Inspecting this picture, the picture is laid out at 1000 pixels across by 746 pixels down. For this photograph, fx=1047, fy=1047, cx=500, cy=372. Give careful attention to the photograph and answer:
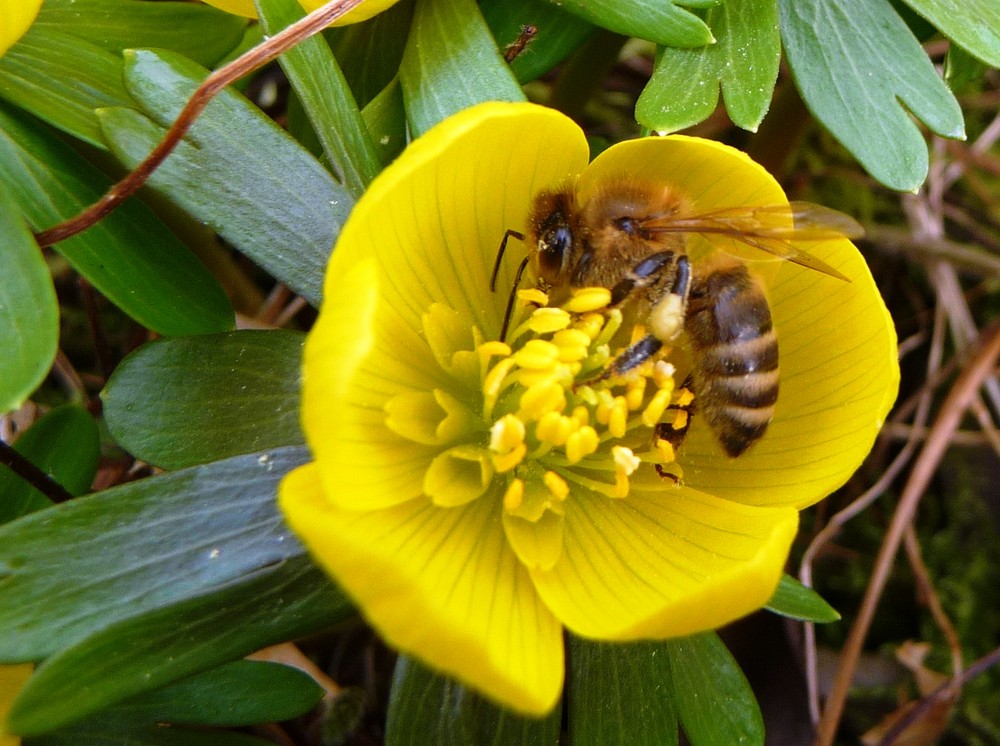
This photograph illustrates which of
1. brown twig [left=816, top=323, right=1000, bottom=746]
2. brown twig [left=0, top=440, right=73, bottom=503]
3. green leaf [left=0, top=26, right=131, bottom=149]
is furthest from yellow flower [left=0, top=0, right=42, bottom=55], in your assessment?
brown twig [left=816, top=323, right=1000, bottom=746]

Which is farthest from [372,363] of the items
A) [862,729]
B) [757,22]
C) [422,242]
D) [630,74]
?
[630,74]

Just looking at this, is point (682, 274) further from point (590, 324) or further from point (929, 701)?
point (929, 701)

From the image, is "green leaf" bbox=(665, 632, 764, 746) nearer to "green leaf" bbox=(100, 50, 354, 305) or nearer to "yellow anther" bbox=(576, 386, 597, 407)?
"yellow anther" bbox=(576, 386, 597, 407)

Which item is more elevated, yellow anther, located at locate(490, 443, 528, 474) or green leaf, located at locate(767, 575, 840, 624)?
yellow anther, located at locate(490, 443, 528, 474)

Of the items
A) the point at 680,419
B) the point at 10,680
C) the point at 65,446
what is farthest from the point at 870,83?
the point at 10,680

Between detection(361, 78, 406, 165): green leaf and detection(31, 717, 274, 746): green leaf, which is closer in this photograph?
detection(31, 717, 274, 746): green leaf

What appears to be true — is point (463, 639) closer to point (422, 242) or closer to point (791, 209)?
point (422, 242)
